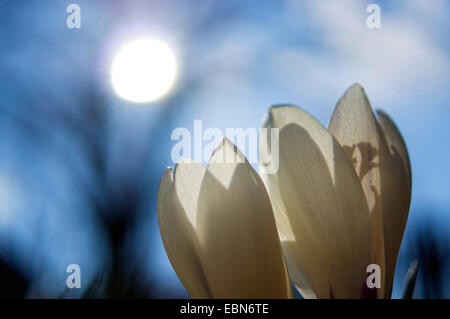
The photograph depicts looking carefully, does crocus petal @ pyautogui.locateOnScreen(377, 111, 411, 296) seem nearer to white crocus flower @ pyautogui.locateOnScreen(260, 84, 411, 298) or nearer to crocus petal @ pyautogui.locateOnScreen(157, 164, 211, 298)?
white crocus flower @ pyautogui.locateOnScreen(260, 84, 411, 298)

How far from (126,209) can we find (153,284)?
149 millimetres

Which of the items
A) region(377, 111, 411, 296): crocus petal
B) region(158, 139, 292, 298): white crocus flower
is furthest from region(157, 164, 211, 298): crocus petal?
region(377, 111, 411, 296): crocus petal

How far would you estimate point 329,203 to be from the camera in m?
0.22

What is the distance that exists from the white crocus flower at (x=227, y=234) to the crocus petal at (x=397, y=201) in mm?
59

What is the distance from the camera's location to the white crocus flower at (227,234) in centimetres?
21

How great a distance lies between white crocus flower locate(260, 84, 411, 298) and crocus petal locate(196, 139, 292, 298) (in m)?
0.02

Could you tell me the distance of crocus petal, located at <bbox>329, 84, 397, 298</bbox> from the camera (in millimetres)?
224

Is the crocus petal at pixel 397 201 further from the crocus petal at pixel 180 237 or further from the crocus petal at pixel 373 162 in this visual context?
the crocus petal at pixel 180 237

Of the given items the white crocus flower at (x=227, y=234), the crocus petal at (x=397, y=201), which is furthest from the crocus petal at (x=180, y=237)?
the crocus petal at (x=397, y=201)

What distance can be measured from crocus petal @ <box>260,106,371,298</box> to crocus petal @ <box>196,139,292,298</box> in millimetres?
19

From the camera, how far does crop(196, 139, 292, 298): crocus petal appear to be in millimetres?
210

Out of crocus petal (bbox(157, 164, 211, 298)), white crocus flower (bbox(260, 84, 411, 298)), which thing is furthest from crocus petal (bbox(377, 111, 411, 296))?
crocus petal (bbox(157, 164, 211, 298))
